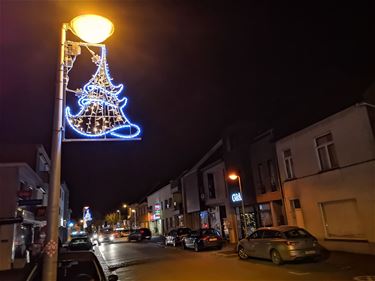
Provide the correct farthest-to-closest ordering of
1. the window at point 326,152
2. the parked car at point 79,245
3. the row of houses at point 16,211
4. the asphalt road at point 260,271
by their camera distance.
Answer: the parked car at point 79,245 → the row of houses at point 16,211 → the window at point 326,152 → the asphalt road at point 260,271

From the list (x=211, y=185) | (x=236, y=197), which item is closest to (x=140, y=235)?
(x=211, y=185)

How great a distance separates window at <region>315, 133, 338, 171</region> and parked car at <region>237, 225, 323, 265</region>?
4.68m

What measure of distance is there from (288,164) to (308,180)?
2295 millimetres

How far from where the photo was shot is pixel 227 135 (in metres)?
27.5

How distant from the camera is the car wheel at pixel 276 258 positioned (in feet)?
45.0

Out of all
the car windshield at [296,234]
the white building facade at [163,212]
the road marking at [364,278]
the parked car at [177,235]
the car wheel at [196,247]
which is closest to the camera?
the road marking at [364,278]

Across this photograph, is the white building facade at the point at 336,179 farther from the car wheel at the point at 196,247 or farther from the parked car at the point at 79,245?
the parked car at the point at 79,245

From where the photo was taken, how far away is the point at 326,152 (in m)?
17.6

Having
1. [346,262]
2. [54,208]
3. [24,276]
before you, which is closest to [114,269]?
[346,262]

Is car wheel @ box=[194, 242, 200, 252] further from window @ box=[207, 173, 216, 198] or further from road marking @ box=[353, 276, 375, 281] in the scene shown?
road marking @ box=[353, 276, 375, 281]

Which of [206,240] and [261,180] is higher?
[261,180]

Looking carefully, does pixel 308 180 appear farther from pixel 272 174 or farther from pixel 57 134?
pixel 57 134

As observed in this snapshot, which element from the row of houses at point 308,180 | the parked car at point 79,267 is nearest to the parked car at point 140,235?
the row of houses at point 308,180

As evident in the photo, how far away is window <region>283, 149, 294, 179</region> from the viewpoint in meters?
20.4
